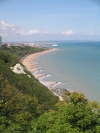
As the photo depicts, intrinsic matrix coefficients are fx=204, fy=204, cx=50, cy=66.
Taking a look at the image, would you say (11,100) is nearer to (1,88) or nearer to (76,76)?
(1,88)

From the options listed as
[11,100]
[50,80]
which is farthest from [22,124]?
[50,80]

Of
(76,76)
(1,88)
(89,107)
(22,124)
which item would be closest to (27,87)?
(1,88)

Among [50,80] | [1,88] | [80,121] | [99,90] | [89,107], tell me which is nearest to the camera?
[80,121]

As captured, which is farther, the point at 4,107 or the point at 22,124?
the point at 4,107

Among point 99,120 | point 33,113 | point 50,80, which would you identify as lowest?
point 50,80

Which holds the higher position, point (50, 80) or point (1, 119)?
point (1, 119)

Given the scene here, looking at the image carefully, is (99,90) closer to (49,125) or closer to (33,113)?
(33,113)

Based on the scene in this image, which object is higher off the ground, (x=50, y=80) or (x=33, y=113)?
(x=33, y=113)

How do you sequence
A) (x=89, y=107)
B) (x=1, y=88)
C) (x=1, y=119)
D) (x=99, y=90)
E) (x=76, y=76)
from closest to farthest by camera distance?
(x=89, y=107), (x=1, y=119), (x=1, y=88), (x=99, y=90), (x=76, y=76)

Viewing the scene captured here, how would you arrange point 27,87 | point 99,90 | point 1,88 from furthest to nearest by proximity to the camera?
point 99,90, point 27,87, point 1,88
